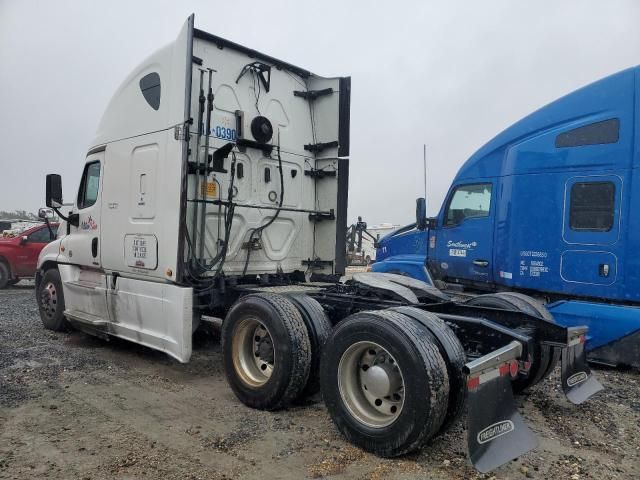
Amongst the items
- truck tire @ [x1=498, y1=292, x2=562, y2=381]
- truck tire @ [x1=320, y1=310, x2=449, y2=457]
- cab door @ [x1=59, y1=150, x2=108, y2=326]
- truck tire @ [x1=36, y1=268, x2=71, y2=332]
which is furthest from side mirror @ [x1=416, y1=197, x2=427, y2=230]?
truck tire @ [x1=36, y1=268, x2=71, y2=332]

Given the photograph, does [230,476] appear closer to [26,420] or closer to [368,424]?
[368,424]

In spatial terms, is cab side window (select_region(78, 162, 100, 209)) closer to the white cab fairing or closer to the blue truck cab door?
the white cab fairing

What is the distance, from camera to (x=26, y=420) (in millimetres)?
4160

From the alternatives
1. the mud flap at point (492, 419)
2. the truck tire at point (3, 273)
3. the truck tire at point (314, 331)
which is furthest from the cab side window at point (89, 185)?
the truck tire at point (3, 273)

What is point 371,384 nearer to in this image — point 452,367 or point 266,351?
point 452,367

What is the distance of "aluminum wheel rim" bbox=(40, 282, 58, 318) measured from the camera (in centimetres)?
748

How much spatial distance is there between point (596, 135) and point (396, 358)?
15.1 feet

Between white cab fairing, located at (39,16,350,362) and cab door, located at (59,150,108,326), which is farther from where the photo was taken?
cab door, located at (59,150,108,326)

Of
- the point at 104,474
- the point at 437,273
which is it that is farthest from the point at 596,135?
the point at 104,474

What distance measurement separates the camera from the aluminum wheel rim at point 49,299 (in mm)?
7477

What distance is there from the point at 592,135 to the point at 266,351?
4.82 metres

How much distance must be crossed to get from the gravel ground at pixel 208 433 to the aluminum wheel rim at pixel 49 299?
62.6 inches

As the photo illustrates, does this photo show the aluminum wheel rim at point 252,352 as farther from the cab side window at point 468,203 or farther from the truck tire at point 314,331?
the cab side window at point 468,203

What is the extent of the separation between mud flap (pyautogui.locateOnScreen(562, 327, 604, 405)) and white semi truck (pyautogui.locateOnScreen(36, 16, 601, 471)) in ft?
0.06
